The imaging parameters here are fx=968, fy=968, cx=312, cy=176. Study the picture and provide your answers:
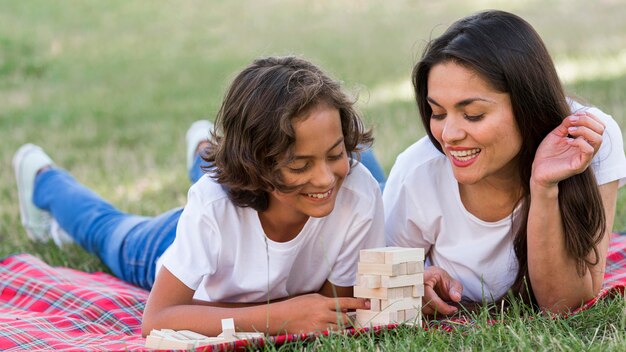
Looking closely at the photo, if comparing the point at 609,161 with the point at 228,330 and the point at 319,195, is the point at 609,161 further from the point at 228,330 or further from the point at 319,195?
the point at 228,330

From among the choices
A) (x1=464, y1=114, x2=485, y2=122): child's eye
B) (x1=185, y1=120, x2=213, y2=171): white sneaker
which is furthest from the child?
(x1=185, y1=120, x2=213, y2=171): white sneaker

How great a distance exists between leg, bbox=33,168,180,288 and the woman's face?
1.64m

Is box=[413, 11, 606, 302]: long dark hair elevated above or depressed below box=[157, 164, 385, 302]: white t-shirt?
above

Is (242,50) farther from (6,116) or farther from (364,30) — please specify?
(6,116)

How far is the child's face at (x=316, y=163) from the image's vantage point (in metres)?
3.13

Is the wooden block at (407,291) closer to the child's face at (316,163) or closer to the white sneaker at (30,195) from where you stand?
the child's face at (316,163)

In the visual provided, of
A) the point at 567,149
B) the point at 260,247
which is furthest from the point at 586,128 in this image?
the point at 260,247

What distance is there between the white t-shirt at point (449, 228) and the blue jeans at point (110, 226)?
39.3 inches

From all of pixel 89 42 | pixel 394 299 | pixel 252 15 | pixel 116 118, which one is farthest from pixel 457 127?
pixel 252 15

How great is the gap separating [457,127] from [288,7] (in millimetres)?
13313

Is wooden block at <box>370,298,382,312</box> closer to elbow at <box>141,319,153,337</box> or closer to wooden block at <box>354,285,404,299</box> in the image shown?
wooden block at <box>354,285,404,299</box>

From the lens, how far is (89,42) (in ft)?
43.5

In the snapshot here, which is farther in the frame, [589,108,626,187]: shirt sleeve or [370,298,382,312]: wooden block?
[589,108,626,187]: shirt sleeve

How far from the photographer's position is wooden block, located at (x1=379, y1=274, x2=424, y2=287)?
119 inches
